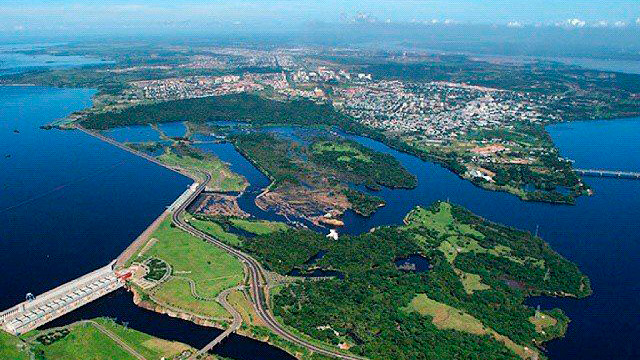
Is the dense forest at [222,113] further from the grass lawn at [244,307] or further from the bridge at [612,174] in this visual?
the grass lawn at [244,307]

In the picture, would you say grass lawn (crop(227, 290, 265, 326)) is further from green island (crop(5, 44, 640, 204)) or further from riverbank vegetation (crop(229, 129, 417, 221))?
green island (crop(5, 44, 640, 204))

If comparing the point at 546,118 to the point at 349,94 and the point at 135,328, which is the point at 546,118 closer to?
the point at 349,94

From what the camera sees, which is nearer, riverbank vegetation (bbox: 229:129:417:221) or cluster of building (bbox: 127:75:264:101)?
riverbank vegetation (bbox: 229:129:417:221)

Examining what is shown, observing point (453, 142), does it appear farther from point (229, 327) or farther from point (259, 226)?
point (229, 327)

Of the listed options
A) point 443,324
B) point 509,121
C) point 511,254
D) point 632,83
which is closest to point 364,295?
point 443,324

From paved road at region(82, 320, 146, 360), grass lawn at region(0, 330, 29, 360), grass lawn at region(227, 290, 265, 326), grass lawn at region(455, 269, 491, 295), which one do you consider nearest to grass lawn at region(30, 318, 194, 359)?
paved road at region(82, 320, 146, 360)

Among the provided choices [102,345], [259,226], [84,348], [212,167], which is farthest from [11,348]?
[212,167]
